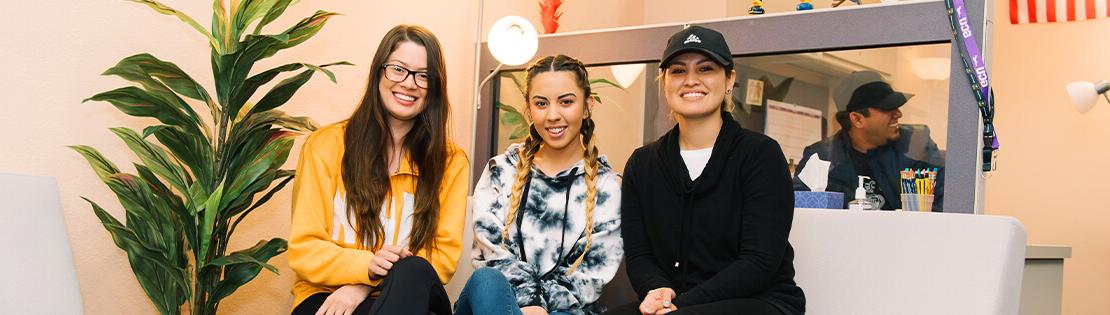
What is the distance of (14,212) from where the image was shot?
1970 mm

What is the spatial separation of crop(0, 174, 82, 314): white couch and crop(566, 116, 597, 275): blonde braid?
1.14 meters

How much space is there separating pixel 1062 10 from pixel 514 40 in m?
3.16

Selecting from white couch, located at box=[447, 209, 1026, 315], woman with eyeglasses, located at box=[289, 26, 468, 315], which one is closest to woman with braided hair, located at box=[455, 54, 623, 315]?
woman with eyeglasses, located at box=[289, 26, 468, 315]

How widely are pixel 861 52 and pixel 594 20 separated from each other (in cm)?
200

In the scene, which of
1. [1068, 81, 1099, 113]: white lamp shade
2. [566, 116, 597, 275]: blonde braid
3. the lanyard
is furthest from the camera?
[1068, 81, 1099, 113]: white lamp shade

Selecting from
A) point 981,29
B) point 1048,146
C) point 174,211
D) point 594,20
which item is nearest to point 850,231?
point 981,29

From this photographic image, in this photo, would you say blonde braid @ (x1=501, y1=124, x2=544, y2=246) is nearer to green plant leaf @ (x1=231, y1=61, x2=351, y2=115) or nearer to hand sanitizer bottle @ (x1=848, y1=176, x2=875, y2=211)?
green plant leaf @ (x1=231, y1=61, x2=351, y2=115)

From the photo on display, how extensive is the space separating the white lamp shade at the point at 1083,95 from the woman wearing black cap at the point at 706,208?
3249mm

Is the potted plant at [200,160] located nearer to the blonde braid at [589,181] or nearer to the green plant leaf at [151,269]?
the green plant leaf at [151,269]

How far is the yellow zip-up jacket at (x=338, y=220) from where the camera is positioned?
6.59 feet

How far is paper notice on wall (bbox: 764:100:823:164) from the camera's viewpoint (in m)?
2.96

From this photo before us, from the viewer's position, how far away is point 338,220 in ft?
7.07

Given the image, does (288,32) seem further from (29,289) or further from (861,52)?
(861,52)

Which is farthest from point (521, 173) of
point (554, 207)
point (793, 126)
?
point (793, 126)
